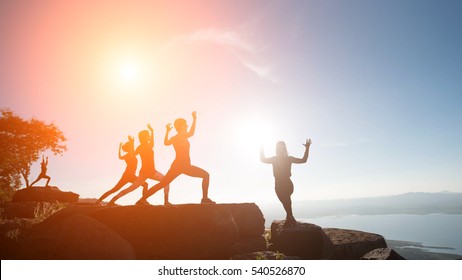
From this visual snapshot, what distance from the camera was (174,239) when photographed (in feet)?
21.0

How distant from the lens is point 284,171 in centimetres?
866

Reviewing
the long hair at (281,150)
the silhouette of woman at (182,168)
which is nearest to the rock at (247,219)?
the silhouette of woman at (182,168)

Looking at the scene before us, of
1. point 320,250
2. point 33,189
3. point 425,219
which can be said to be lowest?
point 425,219

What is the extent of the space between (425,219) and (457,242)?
93711 mm

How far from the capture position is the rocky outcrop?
18.9ft

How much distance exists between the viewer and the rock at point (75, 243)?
5691 millimetres

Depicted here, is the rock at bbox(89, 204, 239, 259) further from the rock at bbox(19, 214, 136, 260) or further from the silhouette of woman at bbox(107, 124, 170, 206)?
the silhouette of woman at bbox(107, 124, 170, 206)

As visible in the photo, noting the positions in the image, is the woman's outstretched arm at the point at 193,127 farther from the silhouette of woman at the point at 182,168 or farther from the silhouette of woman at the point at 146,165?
the silhouette of woman at the point at 146,165

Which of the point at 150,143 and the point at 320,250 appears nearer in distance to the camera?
the point at 320,250

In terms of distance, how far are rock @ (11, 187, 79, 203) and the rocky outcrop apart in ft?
37.3
